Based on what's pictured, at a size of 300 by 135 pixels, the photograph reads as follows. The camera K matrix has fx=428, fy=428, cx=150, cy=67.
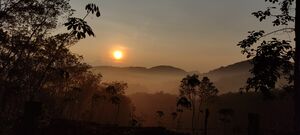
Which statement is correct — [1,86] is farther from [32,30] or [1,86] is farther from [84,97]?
[84,97]

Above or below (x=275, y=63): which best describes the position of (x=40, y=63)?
above

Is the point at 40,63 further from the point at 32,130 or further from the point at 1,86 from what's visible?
the point at 32,130

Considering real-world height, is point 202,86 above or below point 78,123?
above

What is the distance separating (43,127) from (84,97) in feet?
205

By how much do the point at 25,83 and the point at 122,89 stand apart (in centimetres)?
5561

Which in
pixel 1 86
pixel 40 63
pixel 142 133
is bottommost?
pixel 142 133

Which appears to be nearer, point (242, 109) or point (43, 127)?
point (43, 127)

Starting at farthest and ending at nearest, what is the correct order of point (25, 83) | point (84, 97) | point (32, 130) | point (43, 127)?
point (84, 97)
point (25, 83)
point (43, 127)
point (32, 130)

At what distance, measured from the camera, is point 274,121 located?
122m

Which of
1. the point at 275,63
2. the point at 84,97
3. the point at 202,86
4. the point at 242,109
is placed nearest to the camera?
the point at 275,63

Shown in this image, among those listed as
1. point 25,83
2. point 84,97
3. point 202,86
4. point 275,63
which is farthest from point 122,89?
point 275,63

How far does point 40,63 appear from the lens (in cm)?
4469

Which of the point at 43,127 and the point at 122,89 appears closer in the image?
the point at 43,127

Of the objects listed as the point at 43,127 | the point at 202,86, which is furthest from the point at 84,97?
the point at 43,127
